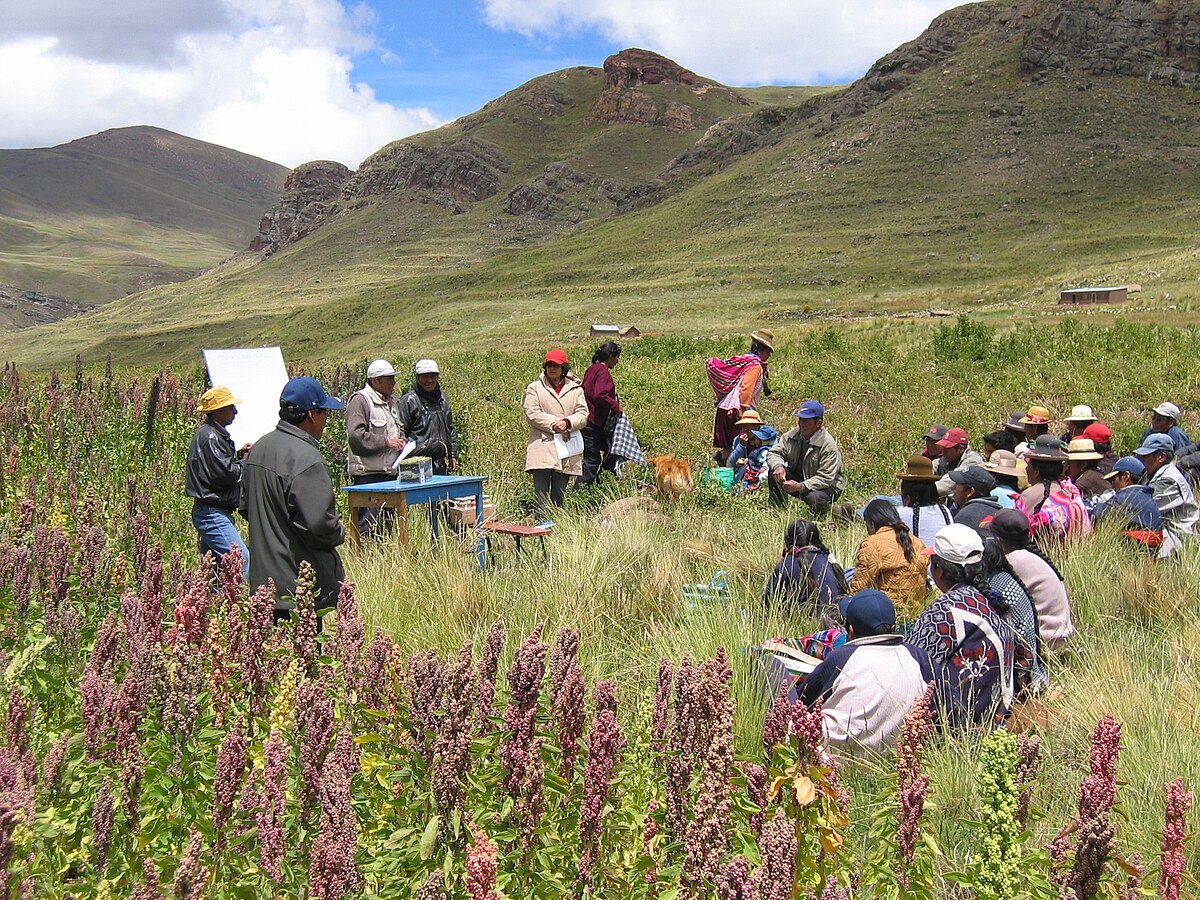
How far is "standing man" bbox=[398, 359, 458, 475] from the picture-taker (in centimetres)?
976

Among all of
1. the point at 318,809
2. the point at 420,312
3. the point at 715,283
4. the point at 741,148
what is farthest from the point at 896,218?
the point at 318,809

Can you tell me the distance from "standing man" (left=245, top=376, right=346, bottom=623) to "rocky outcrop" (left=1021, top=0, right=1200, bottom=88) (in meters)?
105

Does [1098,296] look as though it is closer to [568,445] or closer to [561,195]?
[568,445]

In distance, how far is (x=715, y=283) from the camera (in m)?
70.3

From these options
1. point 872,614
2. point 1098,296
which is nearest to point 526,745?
point 872,614

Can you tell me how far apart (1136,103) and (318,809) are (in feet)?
338

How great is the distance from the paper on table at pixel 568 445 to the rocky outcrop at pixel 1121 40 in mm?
100305

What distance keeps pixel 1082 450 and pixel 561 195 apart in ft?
502

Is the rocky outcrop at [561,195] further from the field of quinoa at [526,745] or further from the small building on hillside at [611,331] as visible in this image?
the field of quinoa at [526,745]

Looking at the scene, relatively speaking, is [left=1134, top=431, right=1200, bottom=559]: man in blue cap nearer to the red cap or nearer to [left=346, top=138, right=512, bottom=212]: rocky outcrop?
Result: the red cap

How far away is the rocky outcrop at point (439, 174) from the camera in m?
175

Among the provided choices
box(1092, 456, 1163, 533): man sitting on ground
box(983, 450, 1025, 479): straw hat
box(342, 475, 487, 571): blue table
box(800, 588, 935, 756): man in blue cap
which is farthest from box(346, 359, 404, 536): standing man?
box(1092, 456, 1163, 533): man sitting on ground

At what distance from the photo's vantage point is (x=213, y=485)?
6.80 meters

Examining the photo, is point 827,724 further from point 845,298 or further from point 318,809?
point 845,298
